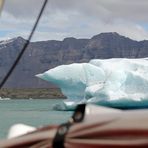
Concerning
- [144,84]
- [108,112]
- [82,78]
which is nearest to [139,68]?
[144,84]

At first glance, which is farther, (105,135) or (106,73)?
(106,73)

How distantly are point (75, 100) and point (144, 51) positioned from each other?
16799 centimetres

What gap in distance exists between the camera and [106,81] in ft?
86.4

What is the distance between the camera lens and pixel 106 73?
2720cm

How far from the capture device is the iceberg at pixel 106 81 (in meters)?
24.7

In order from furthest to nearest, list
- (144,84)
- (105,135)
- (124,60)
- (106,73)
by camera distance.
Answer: (124,60) → (106,73) → (144,84) → (105,135)

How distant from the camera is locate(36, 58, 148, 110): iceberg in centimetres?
2473

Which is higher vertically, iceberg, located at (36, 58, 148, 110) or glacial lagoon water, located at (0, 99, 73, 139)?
iceberg, located at (36, 58, 148, 110)

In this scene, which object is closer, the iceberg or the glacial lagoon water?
the glacial lagoon water

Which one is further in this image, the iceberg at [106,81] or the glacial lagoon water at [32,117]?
the iceberg at [106,81]

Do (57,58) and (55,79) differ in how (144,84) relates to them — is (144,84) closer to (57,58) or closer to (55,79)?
(55,79)

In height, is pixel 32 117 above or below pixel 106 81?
below

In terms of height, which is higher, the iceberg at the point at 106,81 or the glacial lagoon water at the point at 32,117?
the iceberg at the point at 106,81

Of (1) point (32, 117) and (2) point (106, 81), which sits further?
(1) point (32, 117)
